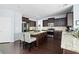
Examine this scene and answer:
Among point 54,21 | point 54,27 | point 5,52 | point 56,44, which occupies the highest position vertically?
point 54,21

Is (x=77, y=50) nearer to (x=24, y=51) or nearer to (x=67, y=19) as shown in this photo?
(x=67, y=19)

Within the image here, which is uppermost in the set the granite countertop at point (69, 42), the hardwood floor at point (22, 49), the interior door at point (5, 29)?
the interior door at point (5, 29)

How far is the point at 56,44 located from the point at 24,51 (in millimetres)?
712

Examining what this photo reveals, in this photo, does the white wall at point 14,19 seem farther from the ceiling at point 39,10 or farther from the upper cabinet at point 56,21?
the upper cabinet at point 56,21

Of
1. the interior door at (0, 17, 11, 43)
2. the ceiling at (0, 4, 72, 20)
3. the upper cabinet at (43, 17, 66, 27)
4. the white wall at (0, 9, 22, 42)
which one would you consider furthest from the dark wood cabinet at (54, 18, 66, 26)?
the interior door at (0, 17, 11, 43)

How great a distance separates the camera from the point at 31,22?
1.81 metres

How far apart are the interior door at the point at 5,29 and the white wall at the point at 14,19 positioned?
0.07m

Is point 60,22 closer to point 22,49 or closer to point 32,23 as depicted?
point 32,23

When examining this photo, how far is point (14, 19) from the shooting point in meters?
1.95

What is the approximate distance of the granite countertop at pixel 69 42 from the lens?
61.2 inches

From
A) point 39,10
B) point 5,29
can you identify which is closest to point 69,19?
point 39,10

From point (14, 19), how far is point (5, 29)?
0.31 meters

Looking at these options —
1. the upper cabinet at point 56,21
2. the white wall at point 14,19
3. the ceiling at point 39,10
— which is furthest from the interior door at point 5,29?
the upper cabinet at point 56,21

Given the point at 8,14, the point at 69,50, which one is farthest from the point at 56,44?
the point at 8,14
